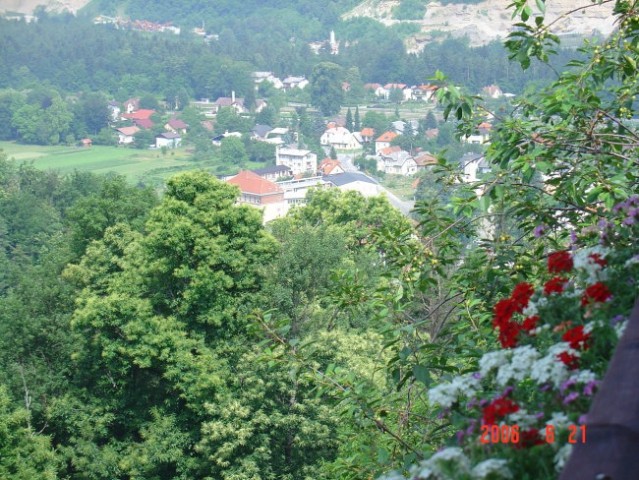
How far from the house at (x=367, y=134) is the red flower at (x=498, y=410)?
78.1 metres

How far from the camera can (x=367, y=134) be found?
81188 millimetres

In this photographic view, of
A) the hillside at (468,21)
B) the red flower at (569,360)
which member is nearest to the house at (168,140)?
the hillside at (468,21)

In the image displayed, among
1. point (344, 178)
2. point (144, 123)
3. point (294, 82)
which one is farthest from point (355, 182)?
point (294, 82)

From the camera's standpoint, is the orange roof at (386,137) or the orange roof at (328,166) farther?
the orange roof at (386,137)

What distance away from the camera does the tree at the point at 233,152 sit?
7162 cm

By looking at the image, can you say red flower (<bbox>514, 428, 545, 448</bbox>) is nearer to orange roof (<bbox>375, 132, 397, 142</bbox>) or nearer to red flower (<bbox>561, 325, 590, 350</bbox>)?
red flower (<bbox>561, 325, 590, 350</bbox>)

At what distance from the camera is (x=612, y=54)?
4.88 meters

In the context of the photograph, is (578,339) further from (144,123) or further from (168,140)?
(144,123)

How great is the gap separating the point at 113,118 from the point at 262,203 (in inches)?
1456

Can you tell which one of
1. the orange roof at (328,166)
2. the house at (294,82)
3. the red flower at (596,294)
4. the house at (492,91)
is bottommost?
the house at (294,82)

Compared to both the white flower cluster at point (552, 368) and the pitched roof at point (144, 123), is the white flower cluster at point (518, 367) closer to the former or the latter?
the white flower cluster at point (552, 368)

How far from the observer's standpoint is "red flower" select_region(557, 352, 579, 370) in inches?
95.9

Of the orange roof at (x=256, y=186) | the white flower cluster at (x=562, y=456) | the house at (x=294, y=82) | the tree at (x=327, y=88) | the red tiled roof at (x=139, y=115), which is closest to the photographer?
the white flower cluster at (x=562, y=456)

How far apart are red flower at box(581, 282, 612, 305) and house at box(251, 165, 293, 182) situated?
62.7 metres
